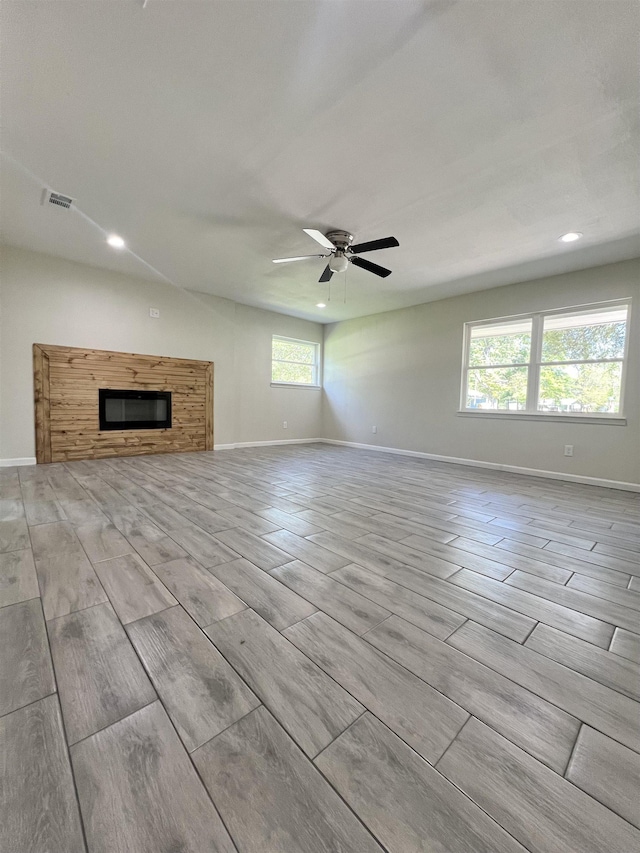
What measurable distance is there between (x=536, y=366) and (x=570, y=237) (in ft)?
5.67

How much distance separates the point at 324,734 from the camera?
968mm

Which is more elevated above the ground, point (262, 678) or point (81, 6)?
point (81, 6)

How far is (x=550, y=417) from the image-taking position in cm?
461

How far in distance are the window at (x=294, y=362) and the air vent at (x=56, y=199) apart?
407 centimetres

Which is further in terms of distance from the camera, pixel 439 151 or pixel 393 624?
pixel 439 151

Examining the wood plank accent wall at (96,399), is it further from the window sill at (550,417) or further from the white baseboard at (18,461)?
the window sill at (550,417)

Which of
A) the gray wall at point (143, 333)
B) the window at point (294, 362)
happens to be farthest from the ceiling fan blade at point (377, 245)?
the window at point (294, 362)

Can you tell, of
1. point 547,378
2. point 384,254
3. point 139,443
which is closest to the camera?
point 384,254

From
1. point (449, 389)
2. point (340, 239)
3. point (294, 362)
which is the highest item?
point (340, 239)

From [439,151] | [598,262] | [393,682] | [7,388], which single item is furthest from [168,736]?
[598,262]

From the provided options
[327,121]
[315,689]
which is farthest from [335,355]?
[315,689]

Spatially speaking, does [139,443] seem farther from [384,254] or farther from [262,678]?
[262,678]

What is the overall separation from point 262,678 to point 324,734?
0.28m

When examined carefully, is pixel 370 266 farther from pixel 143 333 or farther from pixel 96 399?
pixel 96 399
